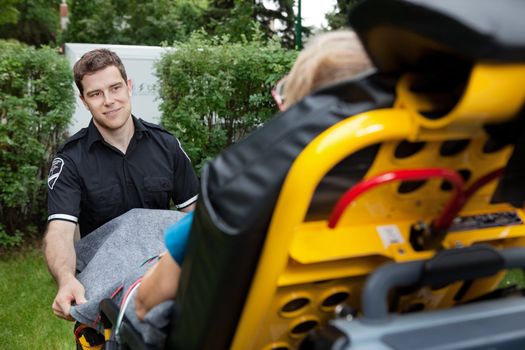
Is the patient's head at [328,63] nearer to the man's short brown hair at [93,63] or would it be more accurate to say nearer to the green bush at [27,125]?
the man's short brown hair at [93,63]

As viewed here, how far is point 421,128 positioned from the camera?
1178mm

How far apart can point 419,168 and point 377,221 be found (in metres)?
0.15

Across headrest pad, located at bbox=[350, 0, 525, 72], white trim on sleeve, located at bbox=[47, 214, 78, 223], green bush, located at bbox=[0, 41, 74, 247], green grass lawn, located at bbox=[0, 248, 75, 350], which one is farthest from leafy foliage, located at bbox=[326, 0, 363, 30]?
headrest pad, located at bbox=[350, 0, 525, 72]

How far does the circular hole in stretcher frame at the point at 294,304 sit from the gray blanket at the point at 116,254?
0.64 m

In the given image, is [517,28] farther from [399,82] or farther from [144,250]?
[144,250]

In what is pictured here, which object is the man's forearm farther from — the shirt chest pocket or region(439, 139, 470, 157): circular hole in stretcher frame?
region(439, 139, 470, 157): circular hole in stretcher frame

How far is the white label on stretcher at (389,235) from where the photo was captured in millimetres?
1334

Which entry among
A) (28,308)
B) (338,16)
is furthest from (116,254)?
(338,16)

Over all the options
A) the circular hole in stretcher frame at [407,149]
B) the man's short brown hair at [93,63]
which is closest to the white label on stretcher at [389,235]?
the circular hole in stretcher frame at [407,149]

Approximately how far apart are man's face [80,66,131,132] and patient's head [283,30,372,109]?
165 cm

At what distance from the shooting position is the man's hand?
212cm

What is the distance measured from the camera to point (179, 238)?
57.5 inches

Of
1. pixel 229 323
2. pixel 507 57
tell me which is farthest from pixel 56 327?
pixel 507 57

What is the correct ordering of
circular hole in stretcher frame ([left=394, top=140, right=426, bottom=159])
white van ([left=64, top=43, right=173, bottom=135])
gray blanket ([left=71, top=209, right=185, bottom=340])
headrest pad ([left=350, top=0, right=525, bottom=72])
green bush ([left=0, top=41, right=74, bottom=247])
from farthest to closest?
white van ([left=64, top=43, right=173, bottom=135])
green bush ([left=0, top=41, right=74, bottom=247])
gray blanket ([left=71, top=209, right=185, bottom=340])
circular hole in stretcher frame ([left=394, top=140, right=426, bottom=159])
headrest pad ([left=350, top=0, right=525, bottom=72])
